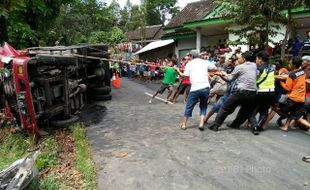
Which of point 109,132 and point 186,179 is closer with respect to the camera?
point 186,179

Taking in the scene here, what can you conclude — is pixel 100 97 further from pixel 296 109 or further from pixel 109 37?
pixel 109 37

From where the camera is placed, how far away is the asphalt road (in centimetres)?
454

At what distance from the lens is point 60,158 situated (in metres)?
5.80

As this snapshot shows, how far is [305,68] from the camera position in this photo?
6965 mm

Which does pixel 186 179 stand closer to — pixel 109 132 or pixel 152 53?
pixel 109 132

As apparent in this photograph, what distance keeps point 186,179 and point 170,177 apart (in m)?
0.22

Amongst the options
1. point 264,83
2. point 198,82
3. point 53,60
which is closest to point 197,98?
point 198,82

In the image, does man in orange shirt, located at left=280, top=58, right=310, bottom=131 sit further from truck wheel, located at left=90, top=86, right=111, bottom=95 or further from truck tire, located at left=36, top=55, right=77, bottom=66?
truck wheel, located at left=90, top=86, right=111, bottom=95

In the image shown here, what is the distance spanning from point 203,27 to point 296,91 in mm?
12541

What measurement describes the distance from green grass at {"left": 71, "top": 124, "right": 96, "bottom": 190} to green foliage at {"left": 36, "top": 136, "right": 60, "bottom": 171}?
14.5 inches

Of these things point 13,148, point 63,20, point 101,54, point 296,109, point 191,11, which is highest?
point 191,11

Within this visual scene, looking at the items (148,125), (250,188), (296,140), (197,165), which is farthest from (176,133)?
(250,188)

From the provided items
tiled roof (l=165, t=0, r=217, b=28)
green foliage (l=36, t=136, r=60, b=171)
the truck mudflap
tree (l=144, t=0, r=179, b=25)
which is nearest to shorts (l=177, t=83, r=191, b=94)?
green foliage (l=36, t=136, r=60, b=171)

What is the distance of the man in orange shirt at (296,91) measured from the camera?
22.8 ft
